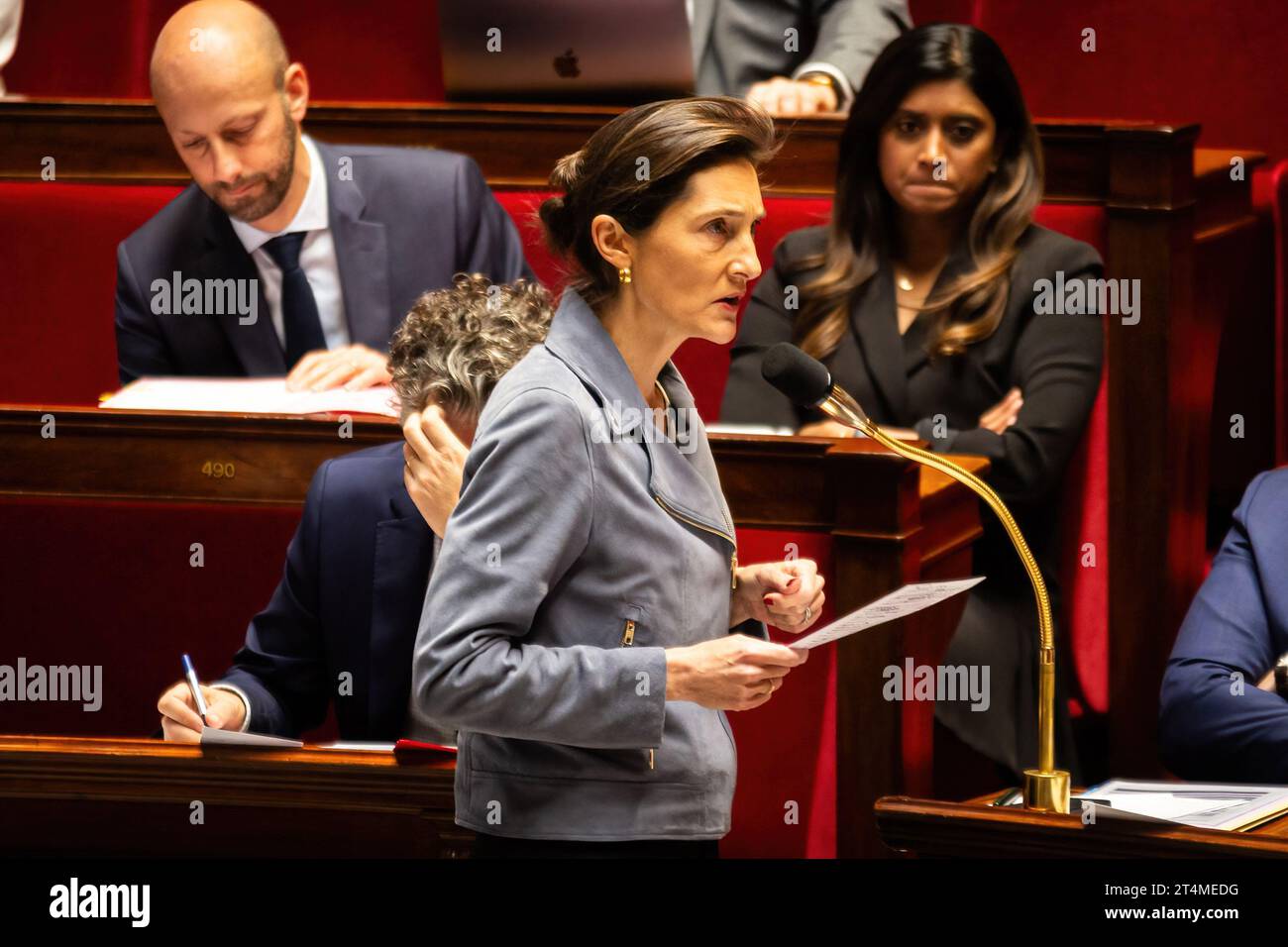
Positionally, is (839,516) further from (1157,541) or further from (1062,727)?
(1157,541)

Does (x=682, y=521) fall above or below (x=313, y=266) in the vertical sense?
below

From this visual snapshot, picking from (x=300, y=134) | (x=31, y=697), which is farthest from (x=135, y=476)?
(x=300, y=134)

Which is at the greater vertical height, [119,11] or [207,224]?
[119,11]

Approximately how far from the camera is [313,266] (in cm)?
149

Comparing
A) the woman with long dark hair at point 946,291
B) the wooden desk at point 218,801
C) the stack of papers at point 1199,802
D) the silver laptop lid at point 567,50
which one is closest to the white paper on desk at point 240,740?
the wooden desk at point 218,801

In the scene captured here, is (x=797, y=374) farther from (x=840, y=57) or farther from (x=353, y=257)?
(x=840, y=57)

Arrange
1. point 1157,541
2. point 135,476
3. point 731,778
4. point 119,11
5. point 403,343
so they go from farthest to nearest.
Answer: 1. point 119,11
2. point 1157,541
3. point 135,476
4. point 403,343
5. point 731,778

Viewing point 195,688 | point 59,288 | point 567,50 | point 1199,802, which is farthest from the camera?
point 59,288

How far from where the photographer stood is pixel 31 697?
1213 mm

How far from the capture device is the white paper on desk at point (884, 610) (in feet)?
2.29

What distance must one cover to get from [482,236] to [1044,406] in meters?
0.48

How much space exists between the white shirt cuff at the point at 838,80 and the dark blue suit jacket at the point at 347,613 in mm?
686

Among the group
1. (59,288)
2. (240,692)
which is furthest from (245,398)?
(59,288)
